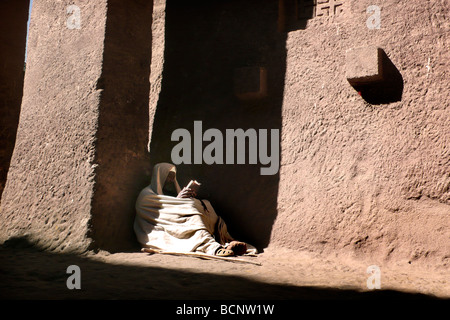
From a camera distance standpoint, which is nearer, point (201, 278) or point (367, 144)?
point (201, 278)

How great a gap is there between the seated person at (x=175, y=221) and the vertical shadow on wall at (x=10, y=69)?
2601 millimetres

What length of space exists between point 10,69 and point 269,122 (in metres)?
3.77

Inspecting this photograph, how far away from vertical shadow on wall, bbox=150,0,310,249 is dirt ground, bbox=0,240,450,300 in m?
0.77

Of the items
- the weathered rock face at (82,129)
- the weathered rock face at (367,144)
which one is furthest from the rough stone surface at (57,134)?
the weathered rock face at (367,144)

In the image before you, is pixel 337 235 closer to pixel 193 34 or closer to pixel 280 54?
pixel 280 54

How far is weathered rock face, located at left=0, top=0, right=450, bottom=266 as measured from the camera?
12.2 ft

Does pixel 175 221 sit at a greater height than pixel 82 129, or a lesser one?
lesser

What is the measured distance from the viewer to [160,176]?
4621 mm

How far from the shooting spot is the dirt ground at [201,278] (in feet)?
8.31

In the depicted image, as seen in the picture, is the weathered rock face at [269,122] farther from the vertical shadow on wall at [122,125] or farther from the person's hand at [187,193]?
the person's hand at [187,193]

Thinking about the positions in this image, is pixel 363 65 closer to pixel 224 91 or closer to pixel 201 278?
pixel 224 91

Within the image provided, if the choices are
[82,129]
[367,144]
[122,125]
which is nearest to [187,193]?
[122,125]

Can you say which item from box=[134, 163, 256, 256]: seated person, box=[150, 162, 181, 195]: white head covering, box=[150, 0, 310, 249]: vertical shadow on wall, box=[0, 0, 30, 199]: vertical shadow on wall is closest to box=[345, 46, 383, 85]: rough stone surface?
box=[150, 0, 310, 249]: vertical shadow on wall

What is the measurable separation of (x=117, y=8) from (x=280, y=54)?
1699 mm
